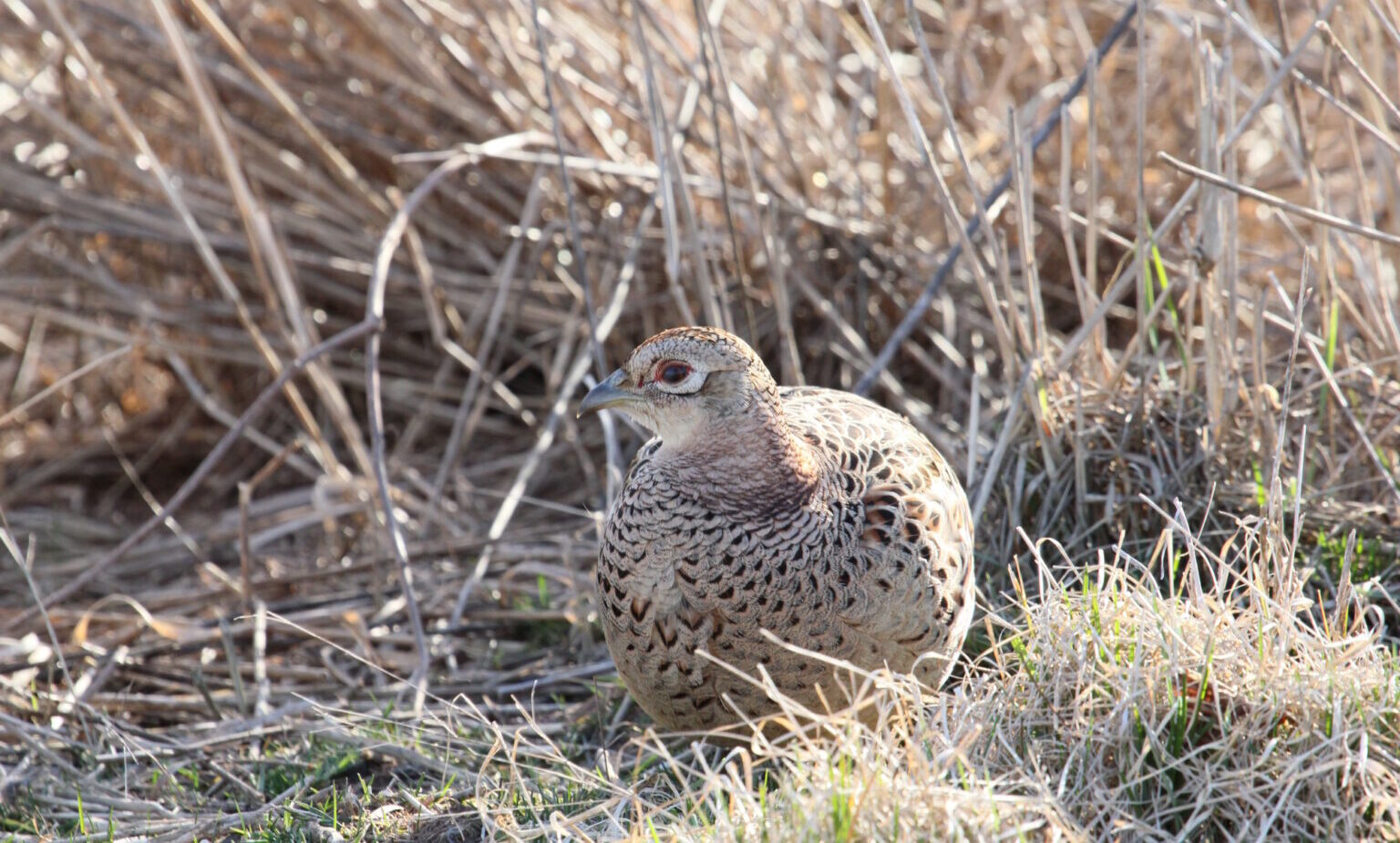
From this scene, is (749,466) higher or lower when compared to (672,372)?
lower

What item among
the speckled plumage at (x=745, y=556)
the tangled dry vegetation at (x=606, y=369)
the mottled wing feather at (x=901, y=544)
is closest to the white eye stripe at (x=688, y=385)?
the speckled plumage at (x=745, y=556)

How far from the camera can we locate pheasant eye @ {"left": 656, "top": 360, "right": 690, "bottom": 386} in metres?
2.79

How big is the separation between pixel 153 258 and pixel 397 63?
1.23m

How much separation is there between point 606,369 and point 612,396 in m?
→ 1.61

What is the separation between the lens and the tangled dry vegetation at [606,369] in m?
A: 2.41

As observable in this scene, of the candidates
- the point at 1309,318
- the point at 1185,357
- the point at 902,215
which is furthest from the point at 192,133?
the point at 1309,318

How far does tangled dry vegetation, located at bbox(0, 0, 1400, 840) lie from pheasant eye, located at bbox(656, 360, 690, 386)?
0.72 meters

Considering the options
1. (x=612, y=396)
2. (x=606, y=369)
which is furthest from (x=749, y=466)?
(x=606, y=369)

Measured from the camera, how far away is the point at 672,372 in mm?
2799

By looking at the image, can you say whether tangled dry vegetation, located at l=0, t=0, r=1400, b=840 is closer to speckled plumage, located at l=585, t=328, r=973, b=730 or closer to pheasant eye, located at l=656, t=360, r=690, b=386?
speckled plumage, located at l=585, t=328, r=973, b=730

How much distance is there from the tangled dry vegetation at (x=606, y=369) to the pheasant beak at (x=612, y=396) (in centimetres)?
68

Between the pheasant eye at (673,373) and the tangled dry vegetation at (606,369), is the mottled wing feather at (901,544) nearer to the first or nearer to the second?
the tangled dry vegetation at (606,369)

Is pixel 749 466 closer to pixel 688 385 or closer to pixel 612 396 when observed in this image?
pixel 688 385

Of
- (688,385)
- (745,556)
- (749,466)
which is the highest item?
(688,385)
